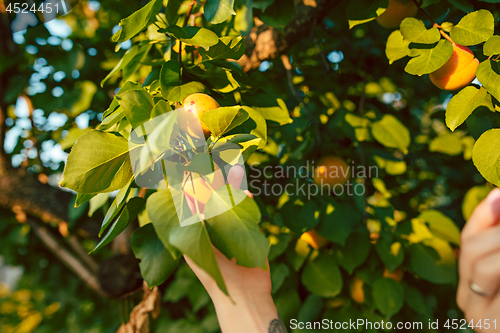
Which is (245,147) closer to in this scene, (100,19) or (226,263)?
(226,263)

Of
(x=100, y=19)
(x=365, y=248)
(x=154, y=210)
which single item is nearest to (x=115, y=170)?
(x=154, y=210)

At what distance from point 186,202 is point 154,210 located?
0.05 metres

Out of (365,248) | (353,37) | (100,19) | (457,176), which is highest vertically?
(100,19)

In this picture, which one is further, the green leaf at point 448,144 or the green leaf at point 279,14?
the green leaf at point 448,144

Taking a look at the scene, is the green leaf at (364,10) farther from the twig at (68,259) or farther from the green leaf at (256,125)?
the twig at (68,259)

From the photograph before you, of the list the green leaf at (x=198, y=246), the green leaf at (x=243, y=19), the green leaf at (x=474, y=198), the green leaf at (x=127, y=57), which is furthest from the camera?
the green leaf at (x=474, y=198)

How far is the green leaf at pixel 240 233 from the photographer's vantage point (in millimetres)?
330

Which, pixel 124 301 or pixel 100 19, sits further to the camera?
pixel 100 19

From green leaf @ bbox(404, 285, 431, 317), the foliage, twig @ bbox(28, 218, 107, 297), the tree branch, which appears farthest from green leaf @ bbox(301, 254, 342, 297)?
the tree branch

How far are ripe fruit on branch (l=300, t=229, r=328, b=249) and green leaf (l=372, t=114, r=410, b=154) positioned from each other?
0.33 m

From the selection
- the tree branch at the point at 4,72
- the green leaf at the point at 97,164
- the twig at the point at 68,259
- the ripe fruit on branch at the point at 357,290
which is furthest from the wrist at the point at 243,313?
the tree branch at the point at 4,72

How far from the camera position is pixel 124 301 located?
1.16 m

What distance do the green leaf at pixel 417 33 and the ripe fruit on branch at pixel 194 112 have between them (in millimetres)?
333

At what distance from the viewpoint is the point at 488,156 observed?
1.39ft
